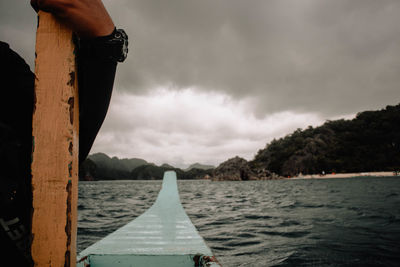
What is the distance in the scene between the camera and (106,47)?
0.77 metres

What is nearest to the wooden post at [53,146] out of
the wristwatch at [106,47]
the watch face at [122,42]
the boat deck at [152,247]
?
the wristwatch at [106,47]

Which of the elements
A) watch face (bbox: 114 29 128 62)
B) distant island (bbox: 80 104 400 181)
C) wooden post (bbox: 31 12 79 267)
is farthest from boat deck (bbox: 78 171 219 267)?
distant island (bbox: 80 104 400 181)

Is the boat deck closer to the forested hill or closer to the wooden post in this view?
the wooden post

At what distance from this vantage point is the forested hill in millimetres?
65625

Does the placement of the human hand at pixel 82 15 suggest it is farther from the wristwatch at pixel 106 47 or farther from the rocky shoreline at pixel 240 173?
the rocky shoreline at pixel 240 173

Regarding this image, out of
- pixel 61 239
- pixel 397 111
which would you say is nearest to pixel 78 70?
pixel 61 239

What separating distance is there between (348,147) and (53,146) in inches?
3500

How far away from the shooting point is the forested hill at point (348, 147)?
65625 millimetres

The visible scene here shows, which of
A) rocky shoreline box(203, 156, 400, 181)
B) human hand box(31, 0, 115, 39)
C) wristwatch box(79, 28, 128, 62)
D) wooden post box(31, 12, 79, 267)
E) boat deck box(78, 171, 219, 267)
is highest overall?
human hand box(31, 0, 115, 39)

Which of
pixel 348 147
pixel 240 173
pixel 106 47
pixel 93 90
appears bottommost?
pixel 240 173

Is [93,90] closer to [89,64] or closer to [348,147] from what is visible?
[89,64]

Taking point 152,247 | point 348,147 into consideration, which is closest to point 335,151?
point 348,147

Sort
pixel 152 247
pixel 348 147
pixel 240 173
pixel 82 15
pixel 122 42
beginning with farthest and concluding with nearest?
pixel 240 173 < pixel 348 147 < pixel 152 247 < pixel 122 42 < pixel 82 15

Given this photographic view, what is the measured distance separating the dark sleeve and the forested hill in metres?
81.3
